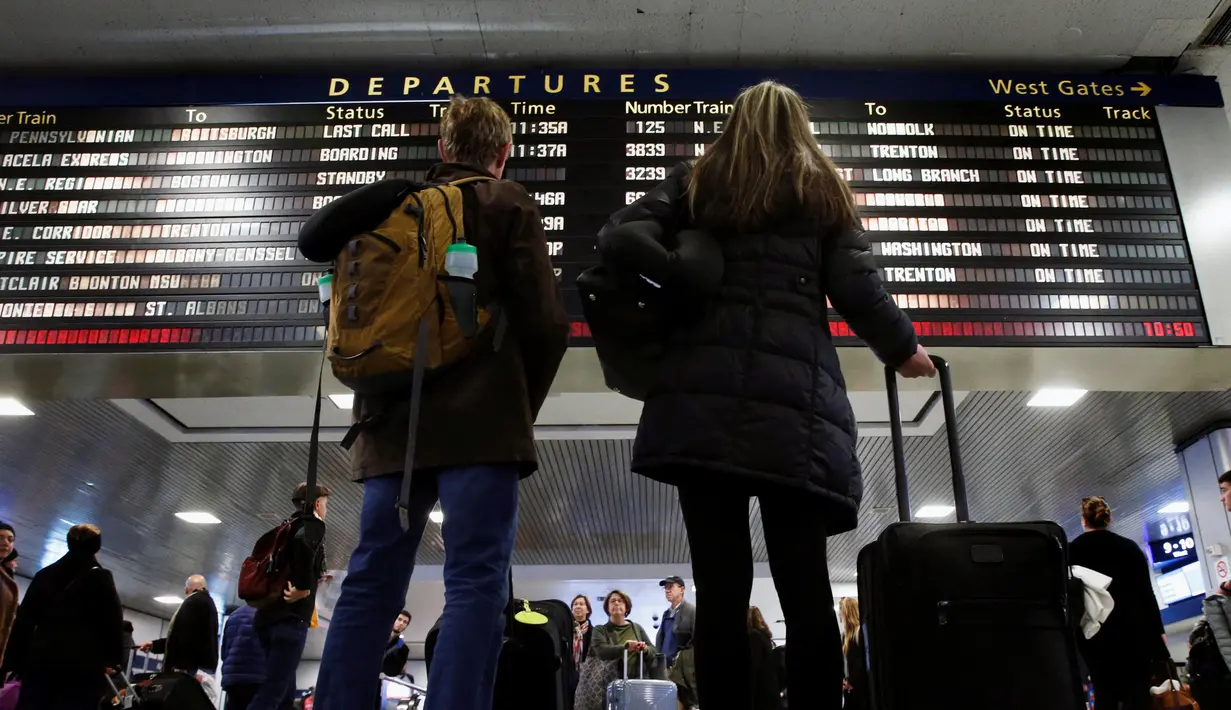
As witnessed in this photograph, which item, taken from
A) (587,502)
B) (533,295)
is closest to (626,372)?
(533,295)

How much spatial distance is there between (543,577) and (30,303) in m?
12.0

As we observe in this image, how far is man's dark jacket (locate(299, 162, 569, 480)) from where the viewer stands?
1.99 m

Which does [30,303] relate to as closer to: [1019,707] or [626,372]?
[626,372]

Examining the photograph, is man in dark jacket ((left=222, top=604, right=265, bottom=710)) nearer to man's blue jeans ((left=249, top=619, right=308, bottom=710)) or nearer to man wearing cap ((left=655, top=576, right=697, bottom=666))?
man's blue jeans ((left=249, top=619, right=308, bottom=710))

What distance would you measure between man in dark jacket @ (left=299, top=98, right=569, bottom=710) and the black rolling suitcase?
2.74ft

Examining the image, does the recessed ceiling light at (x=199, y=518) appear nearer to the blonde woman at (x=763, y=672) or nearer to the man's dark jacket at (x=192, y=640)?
the man's dark jacket at (x=192, y=640)

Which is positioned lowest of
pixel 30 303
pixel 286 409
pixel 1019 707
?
pixel 1019 707

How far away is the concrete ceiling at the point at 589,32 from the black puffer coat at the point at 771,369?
2.70 metres

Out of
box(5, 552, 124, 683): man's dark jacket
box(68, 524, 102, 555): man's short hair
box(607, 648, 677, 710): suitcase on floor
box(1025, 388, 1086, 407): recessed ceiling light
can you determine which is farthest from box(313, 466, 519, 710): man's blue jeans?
box(1025, 388, 1086, 407): recessed ceiling light

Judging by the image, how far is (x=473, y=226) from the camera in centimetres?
221

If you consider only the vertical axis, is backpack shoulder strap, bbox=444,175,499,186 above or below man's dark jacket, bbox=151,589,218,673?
above

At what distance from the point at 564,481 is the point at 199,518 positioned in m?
5.16

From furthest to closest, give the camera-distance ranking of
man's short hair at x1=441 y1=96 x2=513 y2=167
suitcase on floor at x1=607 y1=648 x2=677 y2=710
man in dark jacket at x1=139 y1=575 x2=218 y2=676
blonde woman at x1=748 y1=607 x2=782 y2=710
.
Answer: blonde woman at x1=748 y1=607 x2=782 y2=710
suitcase on floor at x1=607 y1=648 x2=677 y2=710
man in dark jacket at x1=139 y1=575 x2=218 y2=676
man's short hair at x1=441 y1=96 x2=513 y2=167

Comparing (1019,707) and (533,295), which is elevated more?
(533,295)
